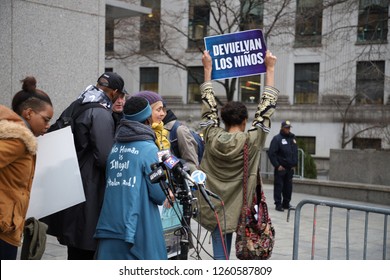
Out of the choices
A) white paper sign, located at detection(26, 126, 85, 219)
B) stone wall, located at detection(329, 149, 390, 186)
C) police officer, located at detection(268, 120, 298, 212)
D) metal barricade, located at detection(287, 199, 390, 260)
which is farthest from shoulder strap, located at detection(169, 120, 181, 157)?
stone wall, located at detection(329, 149, 390, 186)

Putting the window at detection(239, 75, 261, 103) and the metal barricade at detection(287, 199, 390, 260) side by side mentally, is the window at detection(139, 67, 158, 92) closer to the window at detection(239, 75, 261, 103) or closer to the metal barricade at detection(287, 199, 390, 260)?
the window at detection(239, 75, 261, 103)

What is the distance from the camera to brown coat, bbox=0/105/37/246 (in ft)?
10.6

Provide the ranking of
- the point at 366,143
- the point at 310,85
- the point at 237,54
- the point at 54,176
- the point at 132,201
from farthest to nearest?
the point at 310,85, the point at 366,143, the point at 237,54, the point at 54,176, the point at 132,201

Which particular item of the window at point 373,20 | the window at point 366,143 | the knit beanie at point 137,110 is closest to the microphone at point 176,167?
the knit beanie at point 137,110

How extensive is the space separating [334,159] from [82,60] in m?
10.2

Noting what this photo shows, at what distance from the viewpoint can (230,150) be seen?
4492 mm

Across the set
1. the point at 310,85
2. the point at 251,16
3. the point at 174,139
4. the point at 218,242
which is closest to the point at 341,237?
the point at 174,139

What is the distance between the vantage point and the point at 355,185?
14352 mm

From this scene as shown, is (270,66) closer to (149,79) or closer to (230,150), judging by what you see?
(230,150)

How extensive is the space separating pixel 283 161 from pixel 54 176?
8.42 meters

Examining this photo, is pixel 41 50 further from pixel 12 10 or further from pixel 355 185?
pixel 355 185

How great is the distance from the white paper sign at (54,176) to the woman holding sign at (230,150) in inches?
46.3

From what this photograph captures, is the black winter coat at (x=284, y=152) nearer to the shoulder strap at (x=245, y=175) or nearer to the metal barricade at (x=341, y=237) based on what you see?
the metal barricade at (x=341, y=237)

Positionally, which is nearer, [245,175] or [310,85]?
[245,175]
